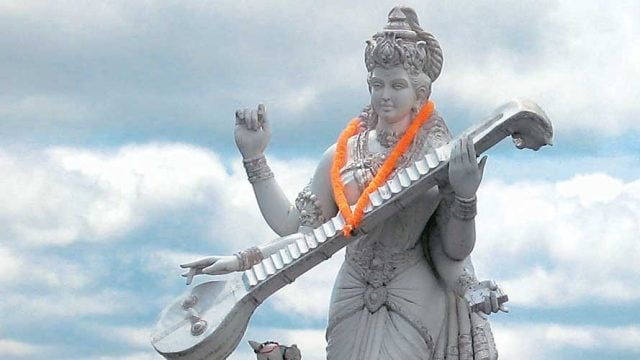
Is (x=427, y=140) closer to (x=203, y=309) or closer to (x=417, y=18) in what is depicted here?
(x=417, y=18)

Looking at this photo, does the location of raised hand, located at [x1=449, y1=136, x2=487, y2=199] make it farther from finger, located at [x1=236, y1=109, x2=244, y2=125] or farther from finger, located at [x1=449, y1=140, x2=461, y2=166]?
finger, located at [x1=236, y1=109, x2=244, y2=125]

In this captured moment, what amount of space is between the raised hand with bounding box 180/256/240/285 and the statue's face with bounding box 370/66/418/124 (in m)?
1.25

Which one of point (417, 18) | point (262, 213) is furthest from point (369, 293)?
point (417, 18)

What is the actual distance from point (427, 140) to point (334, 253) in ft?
2.82

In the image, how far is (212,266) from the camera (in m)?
9.67

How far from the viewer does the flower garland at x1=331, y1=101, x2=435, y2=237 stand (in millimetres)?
9344

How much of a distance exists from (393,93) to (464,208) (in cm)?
83

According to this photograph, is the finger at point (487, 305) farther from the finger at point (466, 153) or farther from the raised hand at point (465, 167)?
the finger at point (466, 153)

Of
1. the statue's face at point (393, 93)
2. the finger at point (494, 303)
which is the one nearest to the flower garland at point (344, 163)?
the statue's face at point (393, 93)

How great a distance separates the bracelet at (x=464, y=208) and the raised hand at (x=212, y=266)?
1.38m

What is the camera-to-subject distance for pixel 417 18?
9.65 metres

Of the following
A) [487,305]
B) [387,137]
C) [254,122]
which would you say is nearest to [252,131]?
[254,122]

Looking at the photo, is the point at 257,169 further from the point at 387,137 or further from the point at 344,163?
the point at 387,137

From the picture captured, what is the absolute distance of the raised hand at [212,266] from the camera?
9.68 meters
